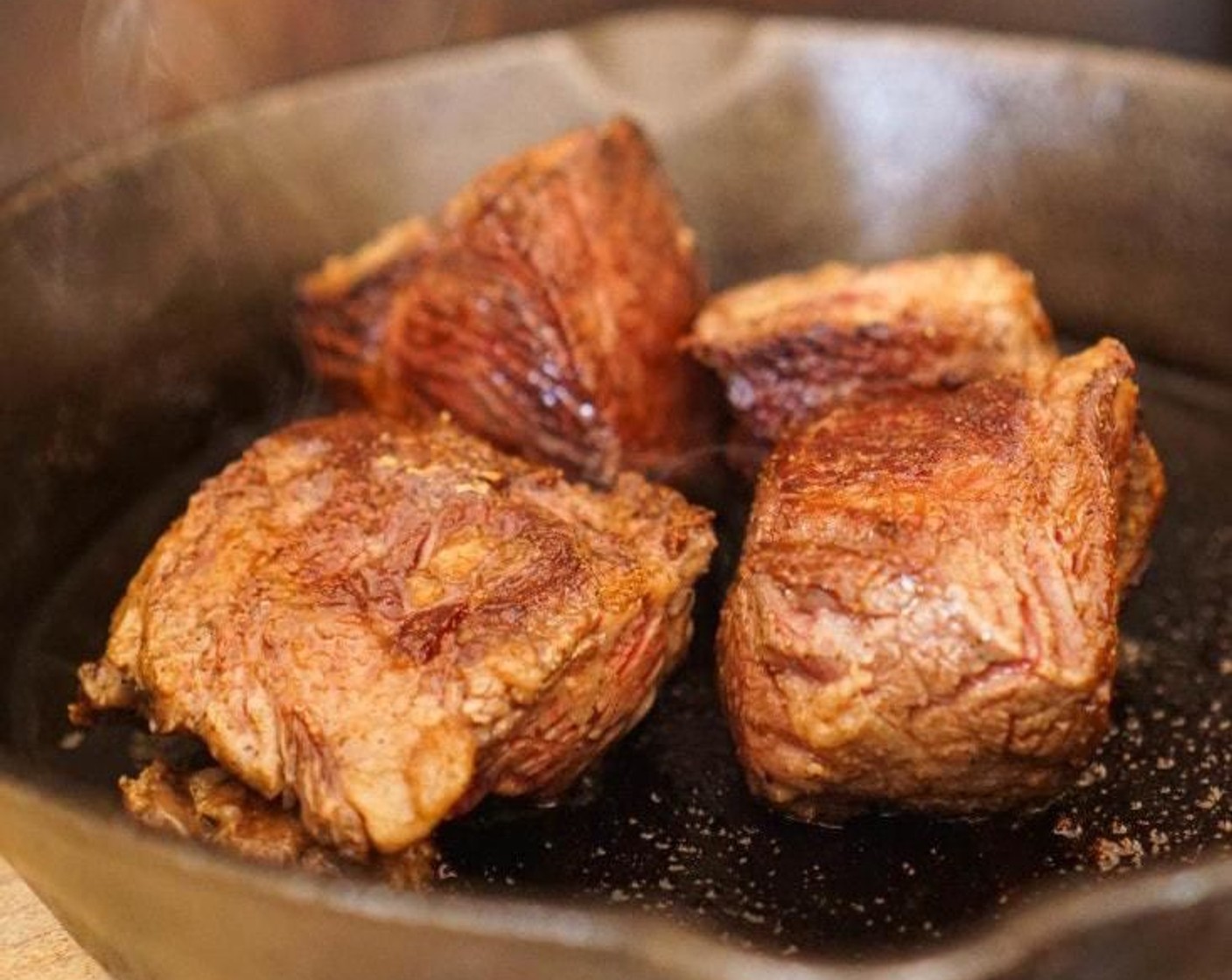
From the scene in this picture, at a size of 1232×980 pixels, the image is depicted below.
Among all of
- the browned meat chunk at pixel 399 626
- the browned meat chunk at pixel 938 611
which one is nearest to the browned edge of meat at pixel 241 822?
the browned meat chunk at pixel 399 626

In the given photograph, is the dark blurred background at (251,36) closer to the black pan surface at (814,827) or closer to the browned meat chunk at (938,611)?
the black pan surface at (814,827)

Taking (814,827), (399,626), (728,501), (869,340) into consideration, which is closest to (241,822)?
(399,626)

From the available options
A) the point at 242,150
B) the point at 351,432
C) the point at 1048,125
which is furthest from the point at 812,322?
the point at 242,150

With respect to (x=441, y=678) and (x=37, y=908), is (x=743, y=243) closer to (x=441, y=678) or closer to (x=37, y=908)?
(x=441, y=678)

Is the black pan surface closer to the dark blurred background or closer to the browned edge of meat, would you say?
the browned edge of meat

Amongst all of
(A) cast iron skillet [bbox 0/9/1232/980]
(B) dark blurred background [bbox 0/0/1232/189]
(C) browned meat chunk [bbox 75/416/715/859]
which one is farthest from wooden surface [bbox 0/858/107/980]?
(B) dark blurred background [bbox 0/0/1232/189]

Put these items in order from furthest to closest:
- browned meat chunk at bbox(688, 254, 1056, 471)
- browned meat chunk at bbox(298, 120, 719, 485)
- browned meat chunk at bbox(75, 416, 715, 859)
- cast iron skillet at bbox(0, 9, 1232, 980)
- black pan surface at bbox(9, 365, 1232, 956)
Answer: browned meat chunk at bbox(298, 120, 719, 485) < browned meat chunk at bbox(688, 254, 1056, 471) < black pan surface at bbox(9, 365, 1232, 956) < browned meat chunk at bbox(75, 416, 715, 859) < cast iron skillet at bbox(0, 9, 1232, 980)
